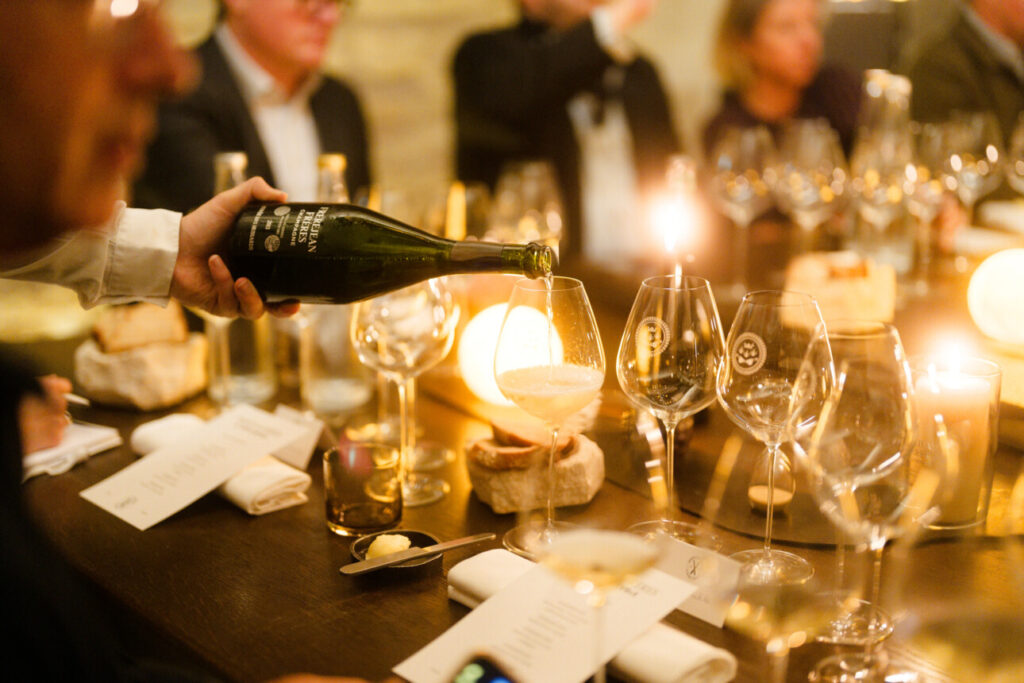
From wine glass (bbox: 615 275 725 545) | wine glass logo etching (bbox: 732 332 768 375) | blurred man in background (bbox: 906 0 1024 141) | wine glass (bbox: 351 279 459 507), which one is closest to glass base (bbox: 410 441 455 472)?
wine glass (bbox: 351 279 459 507)

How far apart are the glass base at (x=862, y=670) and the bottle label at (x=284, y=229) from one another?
31.0 inches

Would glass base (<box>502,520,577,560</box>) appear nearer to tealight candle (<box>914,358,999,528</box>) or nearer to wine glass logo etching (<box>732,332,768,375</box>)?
wine glass logo etching (<box>732,332,768,375</box>)

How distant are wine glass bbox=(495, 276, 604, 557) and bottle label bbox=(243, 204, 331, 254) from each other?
34 cm

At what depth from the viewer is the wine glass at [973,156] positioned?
2.21m

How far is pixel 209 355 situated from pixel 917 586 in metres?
1.15

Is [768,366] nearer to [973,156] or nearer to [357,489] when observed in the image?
[357,489]

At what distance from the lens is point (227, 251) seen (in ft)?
4.28

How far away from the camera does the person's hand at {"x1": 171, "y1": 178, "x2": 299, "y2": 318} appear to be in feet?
4.14

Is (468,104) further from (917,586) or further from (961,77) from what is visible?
(917,586)

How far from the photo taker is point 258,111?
296 cm

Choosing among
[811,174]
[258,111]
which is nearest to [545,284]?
[811,174]

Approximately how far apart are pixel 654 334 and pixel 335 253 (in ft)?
1.61

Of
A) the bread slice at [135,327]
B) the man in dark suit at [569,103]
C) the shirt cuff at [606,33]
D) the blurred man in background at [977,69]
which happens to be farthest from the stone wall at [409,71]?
the bread slice at [135,327]

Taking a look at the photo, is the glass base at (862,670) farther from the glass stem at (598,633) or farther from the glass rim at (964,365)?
the glass rim at (964,365)
